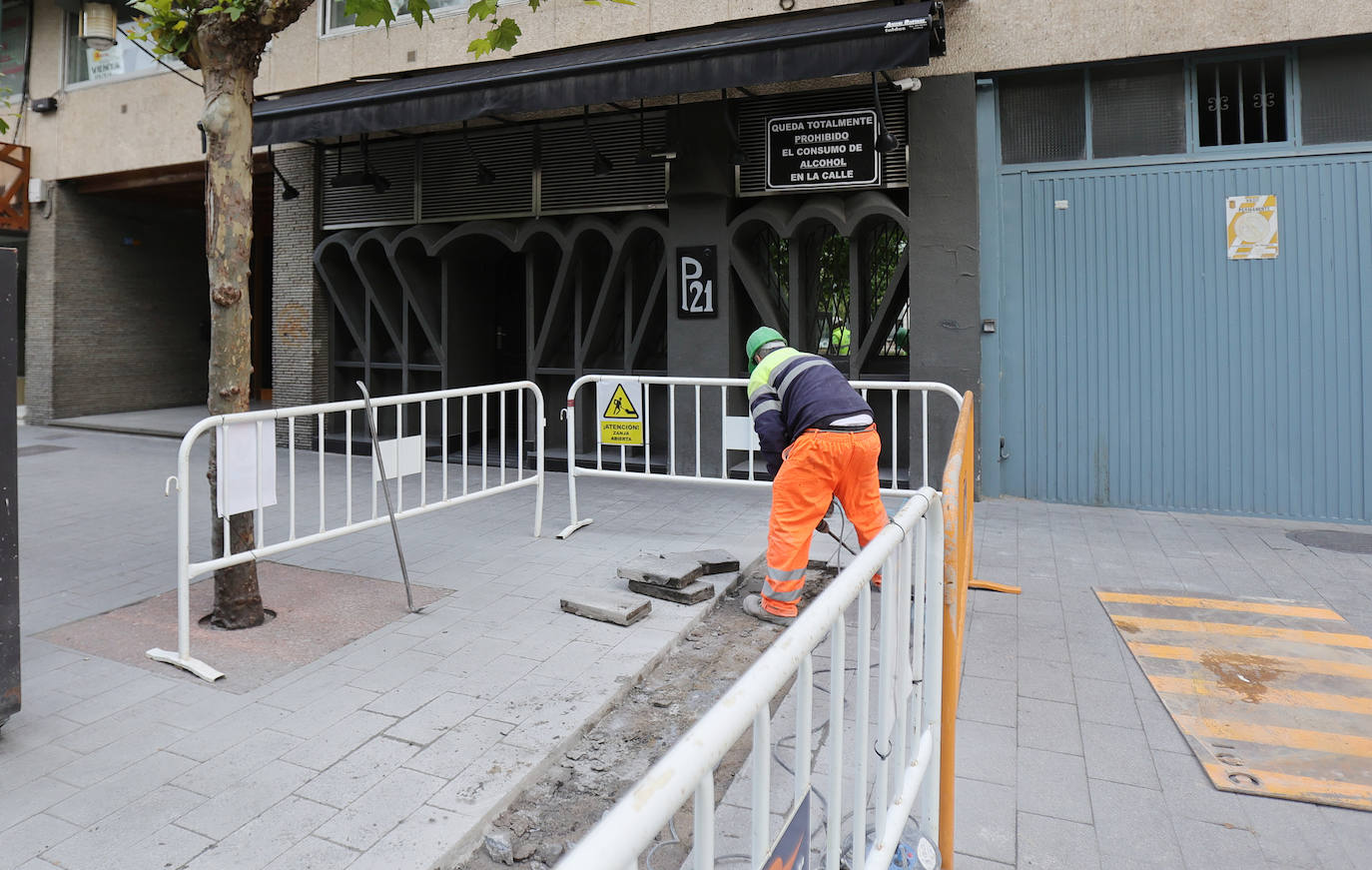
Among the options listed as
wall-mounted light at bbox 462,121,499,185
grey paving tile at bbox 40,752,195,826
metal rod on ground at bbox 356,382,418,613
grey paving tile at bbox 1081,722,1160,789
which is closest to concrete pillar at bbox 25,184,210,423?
wall-mounted light at bbox 462,121,499,185

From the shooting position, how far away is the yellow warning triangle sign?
7.49 meters

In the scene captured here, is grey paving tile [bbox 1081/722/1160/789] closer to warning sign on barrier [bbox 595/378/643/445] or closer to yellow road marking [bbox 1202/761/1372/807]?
yellow road marking [bbox 1202/761/1372/807]

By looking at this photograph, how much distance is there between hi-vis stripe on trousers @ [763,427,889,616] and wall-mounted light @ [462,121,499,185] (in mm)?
7505

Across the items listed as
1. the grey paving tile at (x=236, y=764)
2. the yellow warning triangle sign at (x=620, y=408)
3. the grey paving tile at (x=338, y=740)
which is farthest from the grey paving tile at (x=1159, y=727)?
the yellow warning triangle sign at (x=620, y=408)

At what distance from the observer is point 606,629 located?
512 cm

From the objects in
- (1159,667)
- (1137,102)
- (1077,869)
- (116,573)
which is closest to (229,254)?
(116,573)

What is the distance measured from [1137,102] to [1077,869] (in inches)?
322

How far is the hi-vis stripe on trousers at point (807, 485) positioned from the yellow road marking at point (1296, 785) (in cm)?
223

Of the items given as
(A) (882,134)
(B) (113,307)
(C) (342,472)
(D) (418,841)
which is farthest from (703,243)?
(B) (113,307)

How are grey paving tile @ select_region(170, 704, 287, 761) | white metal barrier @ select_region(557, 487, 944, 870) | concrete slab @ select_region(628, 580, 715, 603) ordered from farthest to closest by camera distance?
concrete slab @ select_region(628, 580, 715, 603) → grey paving tile @ select_region(170, 704, 287, 761) → white metal barrier @ select_region(557, 487, 944, 870)

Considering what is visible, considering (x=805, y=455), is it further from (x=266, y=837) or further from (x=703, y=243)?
(x=703, y=243)

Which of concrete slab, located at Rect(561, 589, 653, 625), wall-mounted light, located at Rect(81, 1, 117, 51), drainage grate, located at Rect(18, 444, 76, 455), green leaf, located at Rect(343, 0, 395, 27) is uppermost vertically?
wall-mounted light, located at Rect(81, 1, 117, 51)

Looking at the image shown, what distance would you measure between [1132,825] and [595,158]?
9048 millimetres

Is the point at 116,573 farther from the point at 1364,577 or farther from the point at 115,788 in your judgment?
the point at 1364,577
